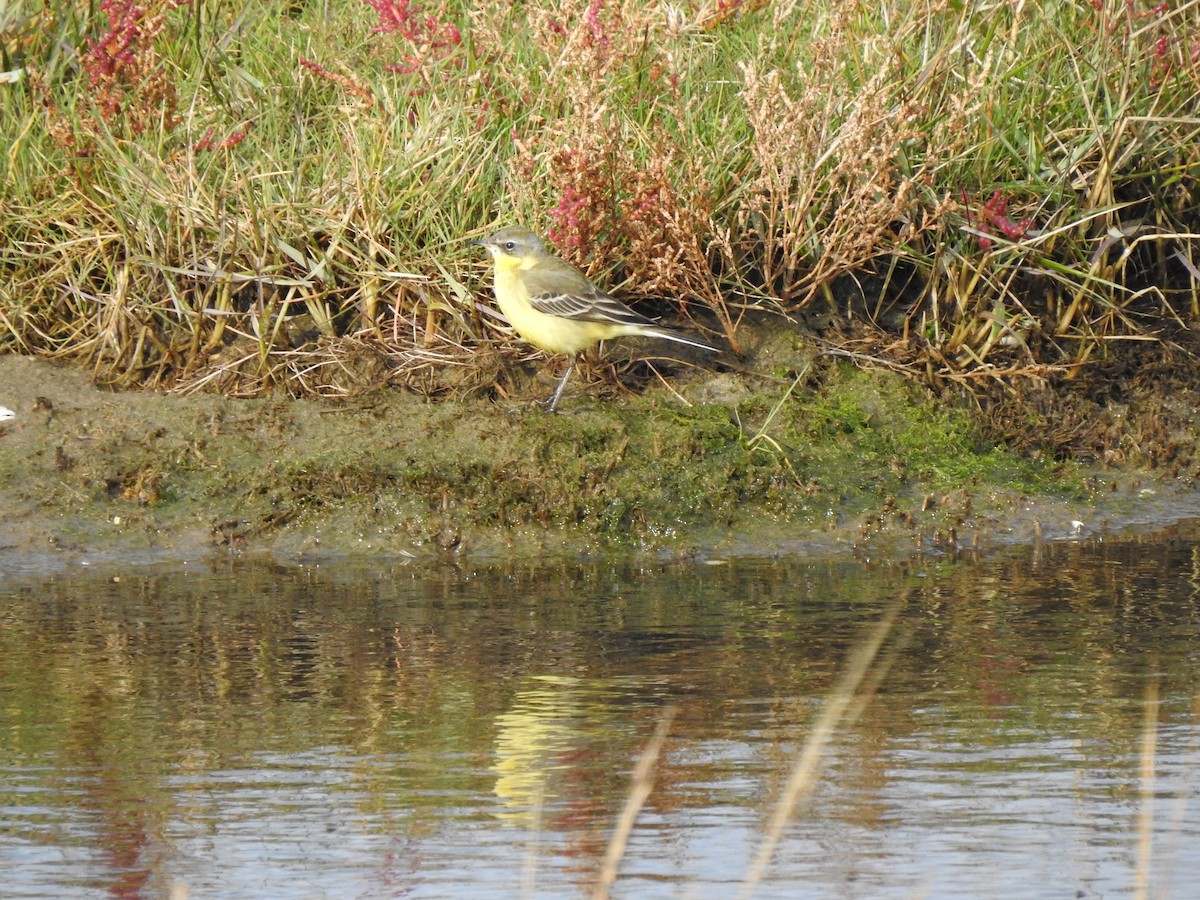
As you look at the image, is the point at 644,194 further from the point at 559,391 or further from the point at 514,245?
the point at 559,391

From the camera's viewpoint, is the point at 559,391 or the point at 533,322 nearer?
the point at 533,322

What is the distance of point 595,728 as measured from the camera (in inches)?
191

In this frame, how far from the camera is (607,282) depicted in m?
8.21

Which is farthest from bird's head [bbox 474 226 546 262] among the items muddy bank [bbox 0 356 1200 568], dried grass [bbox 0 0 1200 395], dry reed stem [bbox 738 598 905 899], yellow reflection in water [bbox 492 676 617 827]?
yellow reflection in water [bbox 492 676 617 827]

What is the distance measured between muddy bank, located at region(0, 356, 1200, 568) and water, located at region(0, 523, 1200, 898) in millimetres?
312

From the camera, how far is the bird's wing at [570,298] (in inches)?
295

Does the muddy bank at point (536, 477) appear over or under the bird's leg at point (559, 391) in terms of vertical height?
under

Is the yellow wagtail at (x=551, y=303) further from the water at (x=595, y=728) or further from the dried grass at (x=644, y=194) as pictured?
the water at (x=595, y=728)

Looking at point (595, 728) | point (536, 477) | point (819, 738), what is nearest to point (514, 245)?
point (536, 477)

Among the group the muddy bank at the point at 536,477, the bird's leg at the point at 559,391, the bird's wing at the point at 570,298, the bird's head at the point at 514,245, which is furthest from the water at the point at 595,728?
the bird's head at the point at 514,245

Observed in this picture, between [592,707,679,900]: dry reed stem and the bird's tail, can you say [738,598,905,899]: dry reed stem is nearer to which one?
[592,707,679,900]: dry reed stem

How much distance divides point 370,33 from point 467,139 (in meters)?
1.17

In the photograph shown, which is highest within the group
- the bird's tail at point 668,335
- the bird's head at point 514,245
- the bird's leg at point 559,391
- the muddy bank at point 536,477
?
the bird's head at point 514,245

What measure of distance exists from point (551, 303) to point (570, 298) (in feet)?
0.50
